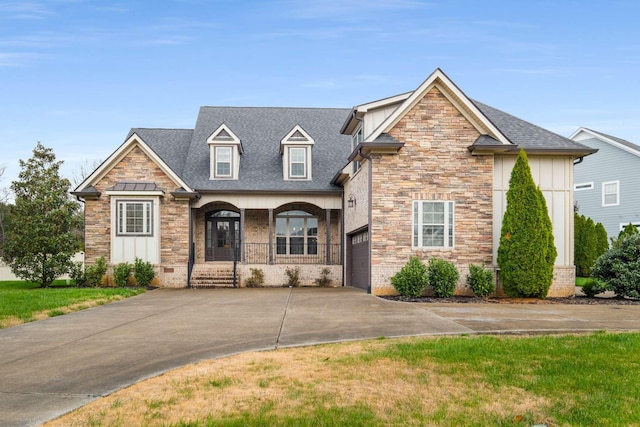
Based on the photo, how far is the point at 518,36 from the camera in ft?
54.7

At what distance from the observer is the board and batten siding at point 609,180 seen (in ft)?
94.2

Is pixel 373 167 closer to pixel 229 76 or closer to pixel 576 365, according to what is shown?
pixel 229 76

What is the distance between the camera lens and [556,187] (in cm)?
1823

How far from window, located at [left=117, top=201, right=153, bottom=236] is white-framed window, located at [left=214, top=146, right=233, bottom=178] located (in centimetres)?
364

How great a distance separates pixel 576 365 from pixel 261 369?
3840mm

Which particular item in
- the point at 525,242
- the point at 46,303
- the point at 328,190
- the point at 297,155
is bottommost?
the point at 46,303

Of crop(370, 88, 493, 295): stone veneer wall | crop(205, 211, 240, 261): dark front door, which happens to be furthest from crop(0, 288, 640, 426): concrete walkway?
crop(205, 211, 240, 261): dark front door

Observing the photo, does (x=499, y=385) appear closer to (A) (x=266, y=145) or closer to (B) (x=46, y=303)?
(B) (x=46, y=303)

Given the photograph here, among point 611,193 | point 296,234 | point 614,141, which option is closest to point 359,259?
point 296,234

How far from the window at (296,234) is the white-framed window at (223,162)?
3.19 m

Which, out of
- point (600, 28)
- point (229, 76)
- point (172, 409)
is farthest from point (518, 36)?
point (172, 409)

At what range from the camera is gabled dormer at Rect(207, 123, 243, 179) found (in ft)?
79.6

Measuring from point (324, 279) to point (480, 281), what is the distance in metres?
7.56

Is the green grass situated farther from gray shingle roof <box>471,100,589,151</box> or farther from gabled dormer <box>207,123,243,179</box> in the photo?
gabled dormer <box>207,123,243,179</box>
